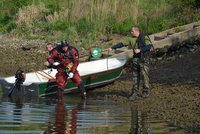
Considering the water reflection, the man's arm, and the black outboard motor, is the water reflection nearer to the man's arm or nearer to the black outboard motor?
the man's arm

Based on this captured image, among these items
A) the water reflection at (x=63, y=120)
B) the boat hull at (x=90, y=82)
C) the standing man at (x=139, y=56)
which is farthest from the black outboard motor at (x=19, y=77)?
the standing man at (x=139, y=56)

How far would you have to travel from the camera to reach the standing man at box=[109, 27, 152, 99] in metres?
18.2

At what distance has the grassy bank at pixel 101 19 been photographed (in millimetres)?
29016

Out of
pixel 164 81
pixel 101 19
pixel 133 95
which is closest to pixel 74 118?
pixel 133 95

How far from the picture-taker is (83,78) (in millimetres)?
20156

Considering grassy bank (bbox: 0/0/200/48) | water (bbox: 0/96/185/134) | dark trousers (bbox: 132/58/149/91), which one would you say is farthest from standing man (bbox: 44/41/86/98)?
grassy bank (bbox: 0/0/200/48)

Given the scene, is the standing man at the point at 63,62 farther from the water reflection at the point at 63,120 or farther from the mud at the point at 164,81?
the mud at the point at 164,81

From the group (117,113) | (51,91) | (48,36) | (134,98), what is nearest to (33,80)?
(51,91)

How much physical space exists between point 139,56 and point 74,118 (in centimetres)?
401

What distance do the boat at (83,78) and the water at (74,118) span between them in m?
0.56

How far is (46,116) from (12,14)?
21.9 m

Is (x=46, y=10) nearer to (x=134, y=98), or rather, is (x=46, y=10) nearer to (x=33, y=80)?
(x=33, y=80)

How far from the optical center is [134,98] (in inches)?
728

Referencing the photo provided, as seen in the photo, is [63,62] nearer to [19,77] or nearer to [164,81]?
[19,77]
